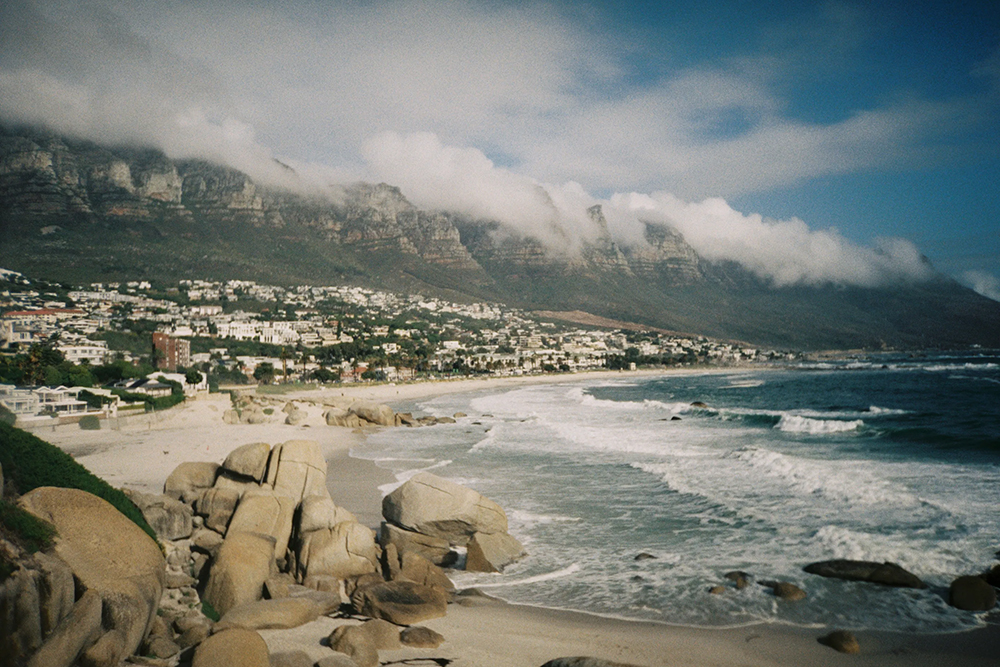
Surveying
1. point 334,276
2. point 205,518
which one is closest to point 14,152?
point 334,276

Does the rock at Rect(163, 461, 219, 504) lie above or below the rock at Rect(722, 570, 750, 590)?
above

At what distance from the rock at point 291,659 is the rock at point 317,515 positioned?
4.70m

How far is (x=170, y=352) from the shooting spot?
8419 cm

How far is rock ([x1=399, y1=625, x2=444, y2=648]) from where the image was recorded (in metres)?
8.88

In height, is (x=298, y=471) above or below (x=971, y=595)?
above

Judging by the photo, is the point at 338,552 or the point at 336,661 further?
the point at 338,552

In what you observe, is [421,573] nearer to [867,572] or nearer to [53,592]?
[53,592]

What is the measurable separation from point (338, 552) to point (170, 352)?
278 feet

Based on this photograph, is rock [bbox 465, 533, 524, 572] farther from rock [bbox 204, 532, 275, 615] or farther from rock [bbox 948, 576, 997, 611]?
rock [bbox 948, 576, 997, 611]

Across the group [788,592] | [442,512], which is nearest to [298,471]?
[442,512]

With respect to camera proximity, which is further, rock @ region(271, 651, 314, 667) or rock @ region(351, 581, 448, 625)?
rock @ region(351, 581, 448, 625)

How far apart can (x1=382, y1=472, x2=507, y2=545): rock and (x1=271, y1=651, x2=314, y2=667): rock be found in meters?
6.04

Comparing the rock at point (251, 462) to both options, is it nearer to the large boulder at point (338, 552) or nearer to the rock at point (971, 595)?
the large boulder at point (338, 552)

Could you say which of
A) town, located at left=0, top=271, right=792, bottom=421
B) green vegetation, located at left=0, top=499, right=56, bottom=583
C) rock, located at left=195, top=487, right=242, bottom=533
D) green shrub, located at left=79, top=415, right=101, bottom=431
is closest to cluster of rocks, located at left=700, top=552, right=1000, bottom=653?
rock, located at left=195, top=487, right=242, bottom=533
